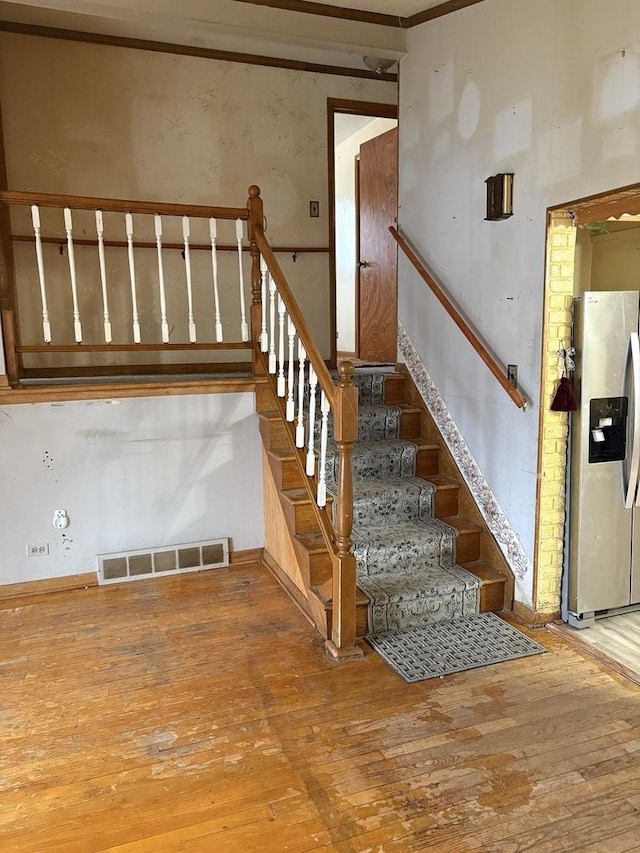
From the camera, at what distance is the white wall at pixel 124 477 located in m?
3.50

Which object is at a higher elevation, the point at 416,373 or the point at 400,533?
the point at 416,373

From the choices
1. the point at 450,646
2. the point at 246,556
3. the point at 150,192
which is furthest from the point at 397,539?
the point at 150,192

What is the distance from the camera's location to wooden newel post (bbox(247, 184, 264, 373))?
12.1 feet

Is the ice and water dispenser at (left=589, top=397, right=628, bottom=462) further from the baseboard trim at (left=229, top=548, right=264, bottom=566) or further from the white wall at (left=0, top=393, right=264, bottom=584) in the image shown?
the baseboard trim at (left=229, top=548, right=264, bottom=566)

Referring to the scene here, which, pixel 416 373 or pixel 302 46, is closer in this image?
pixel 302 46

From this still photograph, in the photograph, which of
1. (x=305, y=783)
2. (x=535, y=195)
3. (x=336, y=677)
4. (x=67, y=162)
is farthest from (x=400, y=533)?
(x=67, y=162)

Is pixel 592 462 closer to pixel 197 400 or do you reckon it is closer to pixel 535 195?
pixel 535 195

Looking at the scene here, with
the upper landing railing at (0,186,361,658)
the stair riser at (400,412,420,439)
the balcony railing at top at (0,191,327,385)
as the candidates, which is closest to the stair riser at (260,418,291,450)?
the upper landing railing at (0,186,361,658)

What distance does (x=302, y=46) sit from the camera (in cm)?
383

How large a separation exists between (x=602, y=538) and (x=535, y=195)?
1.74 meters

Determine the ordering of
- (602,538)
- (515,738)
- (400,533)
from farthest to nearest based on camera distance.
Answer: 1. (400,533)
2. (602,538)
3. (515,738)

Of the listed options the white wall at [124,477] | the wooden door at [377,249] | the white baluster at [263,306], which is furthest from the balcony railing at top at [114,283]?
the wooden door at [377,249]

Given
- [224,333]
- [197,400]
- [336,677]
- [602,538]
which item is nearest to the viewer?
[336,677]

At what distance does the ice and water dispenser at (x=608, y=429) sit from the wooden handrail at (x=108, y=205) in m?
2.26
